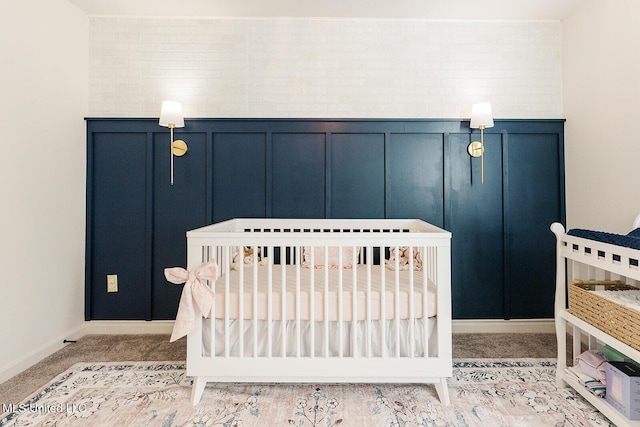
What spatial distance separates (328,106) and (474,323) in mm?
2175

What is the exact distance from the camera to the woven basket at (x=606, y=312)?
148 centimetres

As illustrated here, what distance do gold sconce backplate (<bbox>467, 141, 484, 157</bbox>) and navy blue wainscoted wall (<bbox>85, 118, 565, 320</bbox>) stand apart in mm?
46

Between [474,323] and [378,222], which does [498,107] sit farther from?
[474,323]

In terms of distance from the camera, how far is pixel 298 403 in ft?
5.93

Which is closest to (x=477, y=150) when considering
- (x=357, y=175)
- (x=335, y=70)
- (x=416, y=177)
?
(x=416, y=177)

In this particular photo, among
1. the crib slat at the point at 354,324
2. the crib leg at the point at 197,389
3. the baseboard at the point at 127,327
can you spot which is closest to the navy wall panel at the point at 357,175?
the crib slat at the point at 354,324

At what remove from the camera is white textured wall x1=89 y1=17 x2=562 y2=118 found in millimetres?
2838

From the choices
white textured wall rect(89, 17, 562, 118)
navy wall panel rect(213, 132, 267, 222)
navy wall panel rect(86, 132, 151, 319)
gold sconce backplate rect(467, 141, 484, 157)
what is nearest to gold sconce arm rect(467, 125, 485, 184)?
gold sconce backplate rect(467, 141, 484, 157)

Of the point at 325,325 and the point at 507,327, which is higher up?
the point at 325,325

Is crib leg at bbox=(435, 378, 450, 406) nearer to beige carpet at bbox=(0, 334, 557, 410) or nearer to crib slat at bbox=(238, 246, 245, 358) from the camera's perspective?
beige carpet at bbox=(0, 334, 557, 410)

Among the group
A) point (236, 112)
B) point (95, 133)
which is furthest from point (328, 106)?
point (95, 133)

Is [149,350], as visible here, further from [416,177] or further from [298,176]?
[416,177]

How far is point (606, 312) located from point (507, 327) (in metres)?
1.29

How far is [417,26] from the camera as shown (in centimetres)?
285
